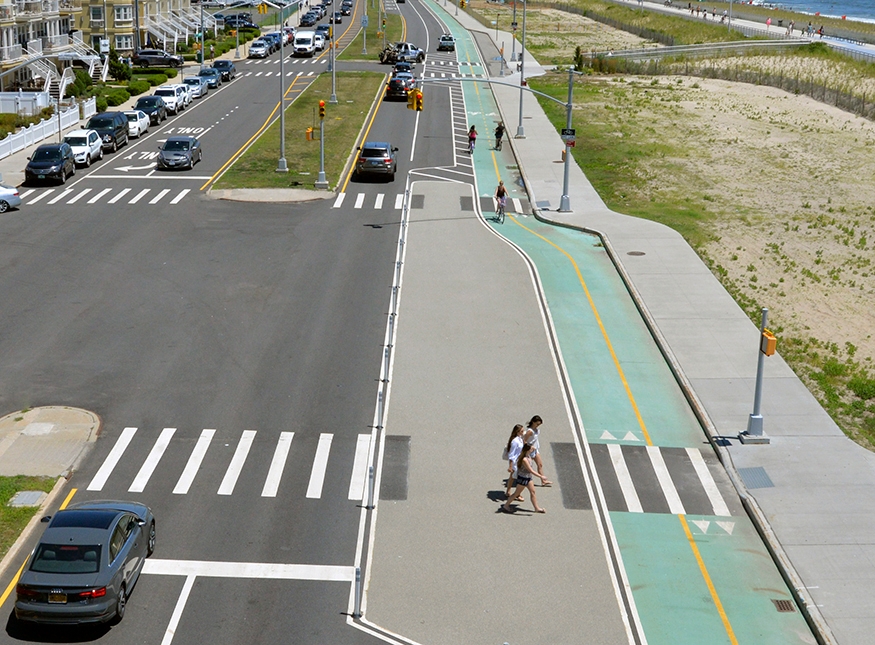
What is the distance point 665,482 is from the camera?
24.0 meters

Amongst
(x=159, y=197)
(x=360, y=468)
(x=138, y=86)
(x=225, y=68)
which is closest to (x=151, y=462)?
(x=360, y=468)

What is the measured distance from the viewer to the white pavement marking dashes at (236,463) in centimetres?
2297

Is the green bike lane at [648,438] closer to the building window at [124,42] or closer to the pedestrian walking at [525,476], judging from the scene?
the pedestrian walking at [525,476]

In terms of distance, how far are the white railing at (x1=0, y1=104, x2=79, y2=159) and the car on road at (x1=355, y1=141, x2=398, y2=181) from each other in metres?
20.1

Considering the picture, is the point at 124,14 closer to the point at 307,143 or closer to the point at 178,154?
the point at 307,143

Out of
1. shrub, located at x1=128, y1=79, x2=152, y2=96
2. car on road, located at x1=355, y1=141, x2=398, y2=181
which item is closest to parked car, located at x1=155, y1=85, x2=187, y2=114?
shrub, located at x1=128, y1=79, x2=152, y2=96

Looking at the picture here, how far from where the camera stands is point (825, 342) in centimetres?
3294

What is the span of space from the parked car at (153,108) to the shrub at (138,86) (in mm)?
11383

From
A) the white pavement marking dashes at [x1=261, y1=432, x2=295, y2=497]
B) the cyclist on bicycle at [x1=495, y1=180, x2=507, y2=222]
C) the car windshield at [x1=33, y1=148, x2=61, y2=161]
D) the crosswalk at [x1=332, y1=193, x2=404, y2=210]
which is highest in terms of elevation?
the car windshield at [x1=33, y1=148, x2=61, y2=161]

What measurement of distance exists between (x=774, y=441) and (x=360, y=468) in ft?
33.0

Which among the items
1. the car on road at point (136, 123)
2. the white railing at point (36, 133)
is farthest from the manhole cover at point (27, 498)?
the car on road at point (136, 123)

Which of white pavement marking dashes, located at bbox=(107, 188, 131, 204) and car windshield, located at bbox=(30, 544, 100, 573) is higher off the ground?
white pavement marking dashes, located at bbox=(107, 188, 131, 204)

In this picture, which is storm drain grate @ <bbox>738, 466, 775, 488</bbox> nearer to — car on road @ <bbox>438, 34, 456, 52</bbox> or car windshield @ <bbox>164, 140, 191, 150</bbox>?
car windshield @ <bbox>164, 140, 191, 150</bbox>

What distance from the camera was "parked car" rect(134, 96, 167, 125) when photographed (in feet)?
223
